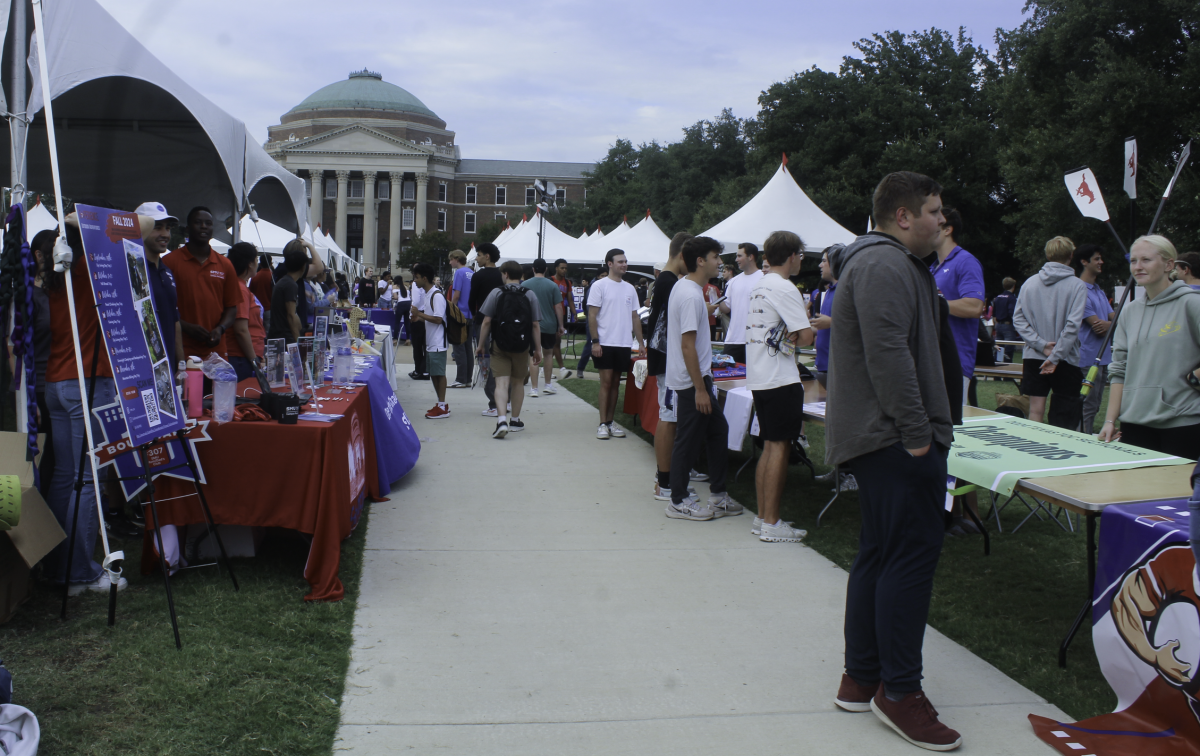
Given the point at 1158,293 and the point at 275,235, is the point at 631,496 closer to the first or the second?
the point at 1158,293

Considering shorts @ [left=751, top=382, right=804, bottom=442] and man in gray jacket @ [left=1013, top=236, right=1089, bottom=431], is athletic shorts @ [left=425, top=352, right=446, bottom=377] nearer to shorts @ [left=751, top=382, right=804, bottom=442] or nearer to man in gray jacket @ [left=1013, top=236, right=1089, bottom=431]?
shorts @ [left=751, top=382, right=804, bottom=442]

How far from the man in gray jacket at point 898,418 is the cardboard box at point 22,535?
346cm

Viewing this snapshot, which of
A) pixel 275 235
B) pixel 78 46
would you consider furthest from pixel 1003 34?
pixel 78 46

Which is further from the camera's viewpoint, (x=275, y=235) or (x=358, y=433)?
(x=275, y=235)

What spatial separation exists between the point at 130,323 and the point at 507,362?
492cm

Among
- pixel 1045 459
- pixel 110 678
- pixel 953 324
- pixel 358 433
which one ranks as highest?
pixel 953 324

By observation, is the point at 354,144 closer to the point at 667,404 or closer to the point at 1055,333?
the point at 667,404

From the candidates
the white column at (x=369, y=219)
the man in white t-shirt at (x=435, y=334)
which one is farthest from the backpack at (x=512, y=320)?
the white column at (x=369, y=219)

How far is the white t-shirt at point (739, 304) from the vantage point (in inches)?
322

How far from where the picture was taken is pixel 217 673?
3.41 meters

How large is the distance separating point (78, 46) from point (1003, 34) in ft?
117

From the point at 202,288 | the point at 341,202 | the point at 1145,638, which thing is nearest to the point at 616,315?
the point at 202,288

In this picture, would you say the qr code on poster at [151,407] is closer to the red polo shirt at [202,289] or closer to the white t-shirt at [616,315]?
the red polo shirt at [202,289]

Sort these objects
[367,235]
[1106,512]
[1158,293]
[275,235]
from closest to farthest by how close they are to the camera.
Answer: [1106,512], [1158,293], [275,235], [367,235]
